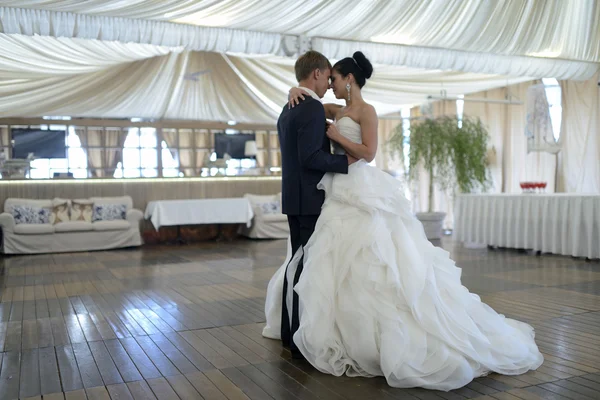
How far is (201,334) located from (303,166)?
139 cm

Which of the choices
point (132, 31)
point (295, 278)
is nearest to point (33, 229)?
point (132, 31)

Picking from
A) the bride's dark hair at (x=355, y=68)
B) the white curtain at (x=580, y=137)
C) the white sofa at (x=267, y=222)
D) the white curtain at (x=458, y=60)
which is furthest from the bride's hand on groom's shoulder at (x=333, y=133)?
the white curtain at (x=580, y=137)

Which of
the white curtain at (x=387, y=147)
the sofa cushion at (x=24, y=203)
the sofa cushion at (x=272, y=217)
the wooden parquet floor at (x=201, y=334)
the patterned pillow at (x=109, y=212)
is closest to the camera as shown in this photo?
the wooden parquet floor at (x=201, y=334)

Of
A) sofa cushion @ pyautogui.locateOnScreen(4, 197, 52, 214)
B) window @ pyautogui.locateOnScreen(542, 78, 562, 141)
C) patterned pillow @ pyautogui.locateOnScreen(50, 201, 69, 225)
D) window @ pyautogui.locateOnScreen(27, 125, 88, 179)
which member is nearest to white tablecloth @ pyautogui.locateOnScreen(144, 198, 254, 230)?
patterned pillow @ pyautogui.locateOnScreen(50, 201, 69, 225)

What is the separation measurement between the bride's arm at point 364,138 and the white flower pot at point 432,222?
6.81 metres

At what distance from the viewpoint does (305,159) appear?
3088 millimetres

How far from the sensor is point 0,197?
9805 millimetres

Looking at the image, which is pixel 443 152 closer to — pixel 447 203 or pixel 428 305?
pixel 447 203

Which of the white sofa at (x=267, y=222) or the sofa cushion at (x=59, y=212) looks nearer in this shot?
the sofa cushion at (x=59, y=212)

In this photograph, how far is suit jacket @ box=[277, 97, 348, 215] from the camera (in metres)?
3.09

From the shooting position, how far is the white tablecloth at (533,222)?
6.99 meters

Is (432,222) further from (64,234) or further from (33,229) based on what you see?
(33,229)

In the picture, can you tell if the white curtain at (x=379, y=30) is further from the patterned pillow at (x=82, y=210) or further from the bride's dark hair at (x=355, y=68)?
the patterned pillow at (x=82, y=210)

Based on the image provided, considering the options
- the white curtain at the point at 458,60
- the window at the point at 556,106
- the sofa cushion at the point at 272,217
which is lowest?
the sofa cushion at the point at 272,217
